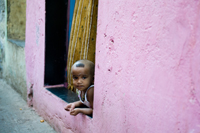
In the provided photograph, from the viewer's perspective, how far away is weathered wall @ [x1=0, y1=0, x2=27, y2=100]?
502 cm

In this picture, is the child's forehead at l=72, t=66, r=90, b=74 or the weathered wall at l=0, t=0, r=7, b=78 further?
the weathered wall at l=0, t=0, r=7, b=78

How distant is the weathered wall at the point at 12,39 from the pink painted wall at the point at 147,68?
3.26m

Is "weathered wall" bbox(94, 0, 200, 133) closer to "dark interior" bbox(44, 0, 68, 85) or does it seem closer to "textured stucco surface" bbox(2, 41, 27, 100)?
"dark interior" bbox(44, 0, 68, 85)

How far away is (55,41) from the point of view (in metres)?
3.38

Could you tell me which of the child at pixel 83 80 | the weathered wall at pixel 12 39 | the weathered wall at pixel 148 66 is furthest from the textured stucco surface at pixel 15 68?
the weathered wall at pixel 148 66

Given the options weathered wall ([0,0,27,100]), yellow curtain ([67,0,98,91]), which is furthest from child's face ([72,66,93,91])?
weathered wall ([0,0,27,100])

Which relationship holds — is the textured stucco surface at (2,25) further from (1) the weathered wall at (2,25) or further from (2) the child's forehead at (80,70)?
(2) the child's forehead at (80,70)

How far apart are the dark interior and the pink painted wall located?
49.2 inches

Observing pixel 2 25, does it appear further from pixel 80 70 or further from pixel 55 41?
pixel 80 70

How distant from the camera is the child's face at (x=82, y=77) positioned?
2258mm

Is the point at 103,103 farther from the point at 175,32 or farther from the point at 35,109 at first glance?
the point at 35,109

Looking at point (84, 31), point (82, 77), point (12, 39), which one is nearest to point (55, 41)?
point (84, 31)

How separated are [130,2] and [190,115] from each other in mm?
932

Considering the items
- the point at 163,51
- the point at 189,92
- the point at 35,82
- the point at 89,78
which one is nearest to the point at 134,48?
the point at 163,51
